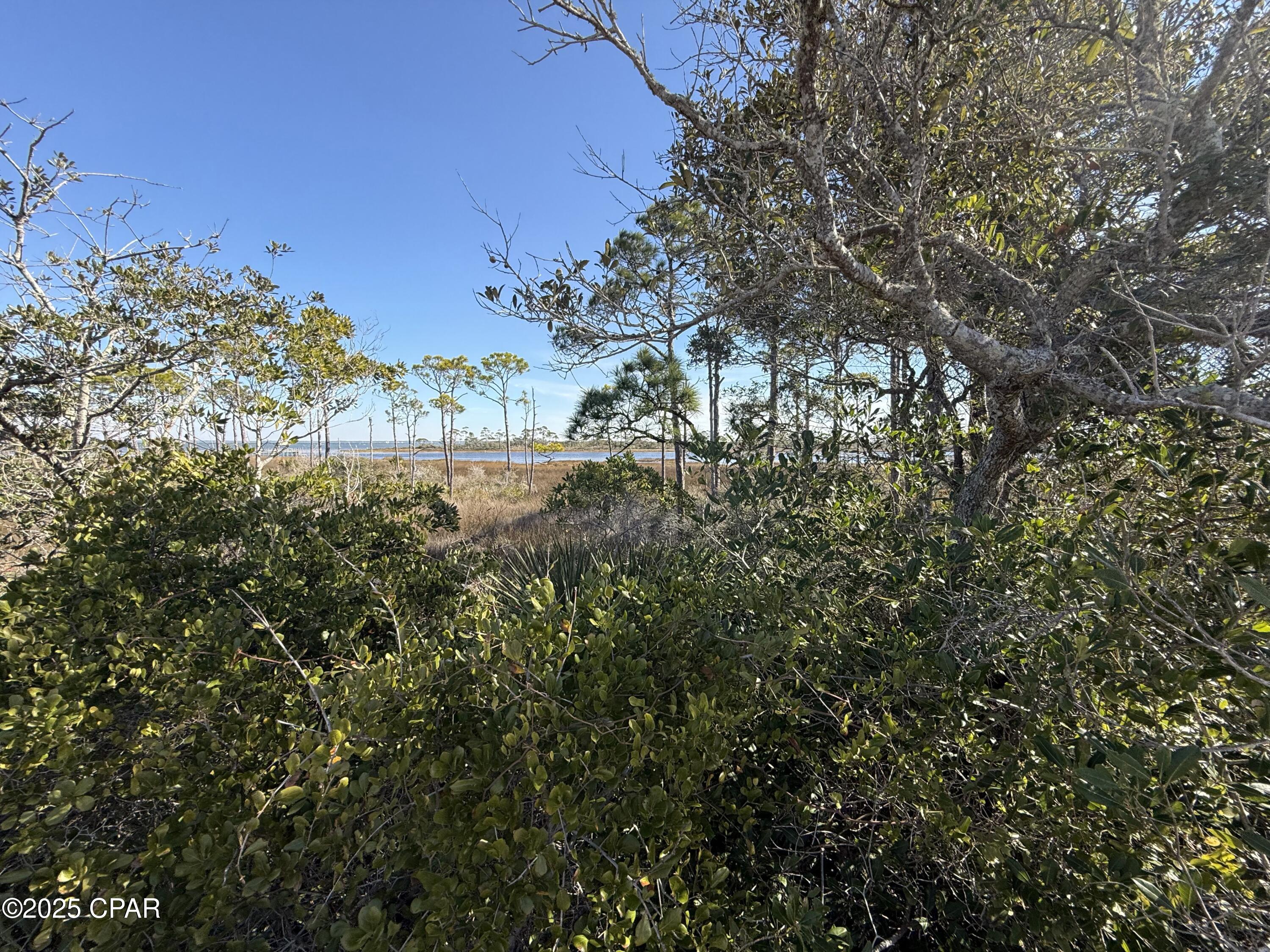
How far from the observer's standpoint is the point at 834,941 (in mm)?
1207

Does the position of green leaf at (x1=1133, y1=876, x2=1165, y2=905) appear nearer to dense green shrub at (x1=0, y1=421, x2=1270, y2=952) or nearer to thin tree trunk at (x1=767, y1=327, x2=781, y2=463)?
dense green shrub at (x1=0, y1=421, x2=1270, y2=952)

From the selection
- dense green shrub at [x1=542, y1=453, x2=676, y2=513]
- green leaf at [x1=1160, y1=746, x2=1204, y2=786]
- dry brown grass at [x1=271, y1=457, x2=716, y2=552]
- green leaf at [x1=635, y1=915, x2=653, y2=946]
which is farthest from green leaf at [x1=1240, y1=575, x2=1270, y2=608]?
dense green shrub at [x1=542, y1=453, x2=676, y2=513]

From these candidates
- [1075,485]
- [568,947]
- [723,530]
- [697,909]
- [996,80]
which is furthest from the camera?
[723,530]

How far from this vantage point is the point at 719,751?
1283mm

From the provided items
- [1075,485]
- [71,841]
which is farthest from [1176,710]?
[71,841]

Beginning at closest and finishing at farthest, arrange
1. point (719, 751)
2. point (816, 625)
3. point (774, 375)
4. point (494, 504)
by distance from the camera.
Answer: point (719, 751) < point (816, 625) < point (774, 375) < point (494, 504)

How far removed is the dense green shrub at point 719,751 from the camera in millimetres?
1009

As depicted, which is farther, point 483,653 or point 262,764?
point 262,764

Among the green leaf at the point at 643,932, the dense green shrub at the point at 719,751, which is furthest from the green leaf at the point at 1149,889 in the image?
the green leaf at the point at 643,932

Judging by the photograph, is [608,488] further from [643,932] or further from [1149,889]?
[1149,889]

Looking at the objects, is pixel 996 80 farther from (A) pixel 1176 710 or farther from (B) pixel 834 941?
(B) pixel 834 941

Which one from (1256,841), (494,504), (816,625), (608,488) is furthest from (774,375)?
(494,504)

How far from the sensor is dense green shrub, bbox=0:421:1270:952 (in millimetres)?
1009

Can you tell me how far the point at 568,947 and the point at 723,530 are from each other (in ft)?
8.22
